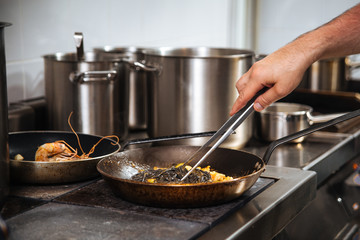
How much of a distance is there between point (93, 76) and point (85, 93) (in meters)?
0.05

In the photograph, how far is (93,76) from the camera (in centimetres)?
152

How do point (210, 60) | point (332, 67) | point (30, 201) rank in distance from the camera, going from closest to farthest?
1. point (30, 201)
2. point (210, 60)
3. point (332, 67)

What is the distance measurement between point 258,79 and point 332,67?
161 cm

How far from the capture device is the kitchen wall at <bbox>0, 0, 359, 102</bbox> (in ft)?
5.52

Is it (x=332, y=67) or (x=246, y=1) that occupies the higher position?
(x=246, y=1)

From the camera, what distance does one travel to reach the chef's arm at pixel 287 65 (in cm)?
114

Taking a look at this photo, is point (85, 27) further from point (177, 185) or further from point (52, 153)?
point (177, 185)

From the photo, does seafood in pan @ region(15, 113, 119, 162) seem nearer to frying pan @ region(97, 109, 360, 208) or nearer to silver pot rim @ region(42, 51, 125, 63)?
frying pan @ region(97, 109, 360, 208)

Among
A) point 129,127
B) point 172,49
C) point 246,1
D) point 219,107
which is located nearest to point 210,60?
point 219,107

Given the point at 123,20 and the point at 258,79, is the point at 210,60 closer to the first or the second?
the point at 258,79

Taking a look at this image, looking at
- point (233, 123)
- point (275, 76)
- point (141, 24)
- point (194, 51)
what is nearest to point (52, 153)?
point (233, 123)

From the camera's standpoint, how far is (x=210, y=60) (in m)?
1.50

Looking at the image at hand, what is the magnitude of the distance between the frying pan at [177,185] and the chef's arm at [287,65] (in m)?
0.14

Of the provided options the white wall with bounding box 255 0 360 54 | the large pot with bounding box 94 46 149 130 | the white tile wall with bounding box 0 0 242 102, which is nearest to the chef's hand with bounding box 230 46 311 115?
the large pot with bounding box 94 46 149 130
